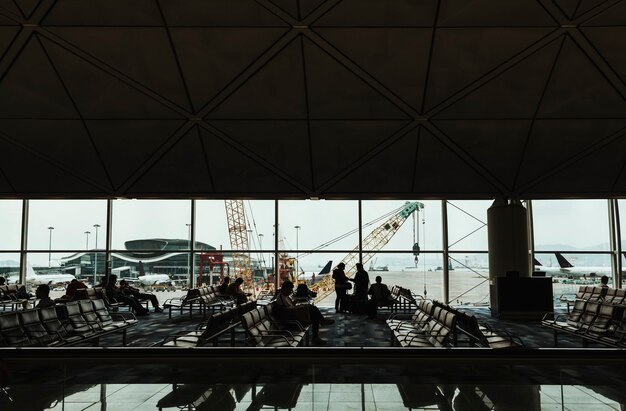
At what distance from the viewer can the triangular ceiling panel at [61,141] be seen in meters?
12.8

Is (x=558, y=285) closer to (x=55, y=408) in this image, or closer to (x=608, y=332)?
(x=608, y=332)

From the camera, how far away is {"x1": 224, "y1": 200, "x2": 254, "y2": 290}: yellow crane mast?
18172 mm

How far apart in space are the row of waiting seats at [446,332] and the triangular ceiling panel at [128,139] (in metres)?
8.22

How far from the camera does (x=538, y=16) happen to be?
10.1m

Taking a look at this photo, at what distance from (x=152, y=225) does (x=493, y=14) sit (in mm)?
13784

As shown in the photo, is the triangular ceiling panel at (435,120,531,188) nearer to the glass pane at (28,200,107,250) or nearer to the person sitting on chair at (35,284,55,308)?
the person sitting on chair at (35,284,55,308)

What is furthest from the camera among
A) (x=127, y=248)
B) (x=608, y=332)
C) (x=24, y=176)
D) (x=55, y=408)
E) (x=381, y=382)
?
(x=127, y=248)

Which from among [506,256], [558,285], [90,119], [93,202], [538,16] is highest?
[538,16]

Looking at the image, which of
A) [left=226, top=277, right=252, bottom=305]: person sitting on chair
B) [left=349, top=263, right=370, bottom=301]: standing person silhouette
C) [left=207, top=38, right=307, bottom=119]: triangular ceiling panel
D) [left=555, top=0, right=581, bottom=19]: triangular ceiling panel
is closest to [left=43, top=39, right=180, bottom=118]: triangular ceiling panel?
[left=207, top=38, right=307, bottom=119]: triangular ceiling panel

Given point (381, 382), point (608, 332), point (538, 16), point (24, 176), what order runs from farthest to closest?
1. point (24, 176)
2. point (538, 16)
3. point (608, 332)
4. point (381, 382)

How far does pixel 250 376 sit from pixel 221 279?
1575 cm

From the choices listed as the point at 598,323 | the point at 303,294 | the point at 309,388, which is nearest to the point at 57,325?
the point at 309,388

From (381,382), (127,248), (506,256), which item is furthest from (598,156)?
(127,248)

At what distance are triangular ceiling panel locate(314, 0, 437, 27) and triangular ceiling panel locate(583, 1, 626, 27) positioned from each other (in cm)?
341
